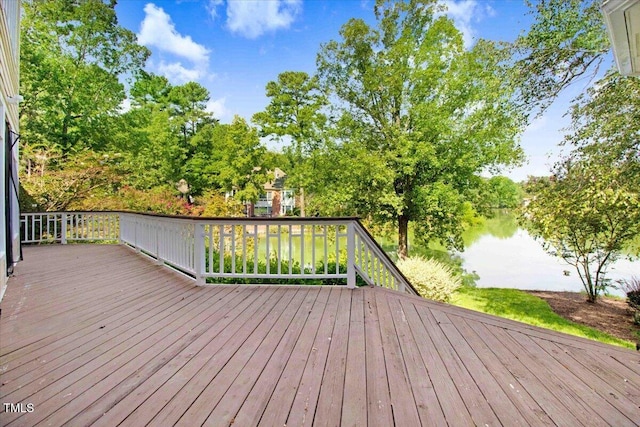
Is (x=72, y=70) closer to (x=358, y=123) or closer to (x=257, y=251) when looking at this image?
(x=358, y=123)

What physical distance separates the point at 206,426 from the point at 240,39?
15.7 metres

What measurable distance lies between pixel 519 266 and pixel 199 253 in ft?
44.3

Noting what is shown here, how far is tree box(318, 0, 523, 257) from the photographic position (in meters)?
10.4

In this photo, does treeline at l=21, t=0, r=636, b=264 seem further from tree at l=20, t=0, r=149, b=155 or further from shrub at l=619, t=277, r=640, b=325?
shrub at l=619, t=277, r=640, b=325

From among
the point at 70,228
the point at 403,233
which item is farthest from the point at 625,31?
Result: the point at 70,228

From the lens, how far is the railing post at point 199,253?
4000mm

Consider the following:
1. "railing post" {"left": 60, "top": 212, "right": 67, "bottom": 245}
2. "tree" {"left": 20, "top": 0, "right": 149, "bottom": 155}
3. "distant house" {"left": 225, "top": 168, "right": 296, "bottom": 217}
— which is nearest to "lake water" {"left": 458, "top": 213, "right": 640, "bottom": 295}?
"railing post" {"left": 60, "top": 212, "right": 67, "bottom": 245}

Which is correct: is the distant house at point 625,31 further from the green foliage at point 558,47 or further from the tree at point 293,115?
the tree at point 293,115

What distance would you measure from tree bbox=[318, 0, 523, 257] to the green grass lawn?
2546 millimetres

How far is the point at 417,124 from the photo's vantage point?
10781 mm

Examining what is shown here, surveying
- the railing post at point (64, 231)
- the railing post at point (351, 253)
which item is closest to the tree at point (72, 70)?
the railing post at point (64, 231)

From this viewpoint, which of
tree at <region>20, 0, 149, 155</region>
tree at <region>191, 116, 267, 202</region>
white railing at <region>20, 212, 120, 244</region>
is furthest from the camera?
tree at <region>191, 116, 267, 202</region>

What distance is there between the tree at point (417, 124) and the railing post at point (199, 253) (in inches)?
292

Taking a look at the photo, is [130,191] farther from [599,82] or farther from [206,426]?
[599,82]
